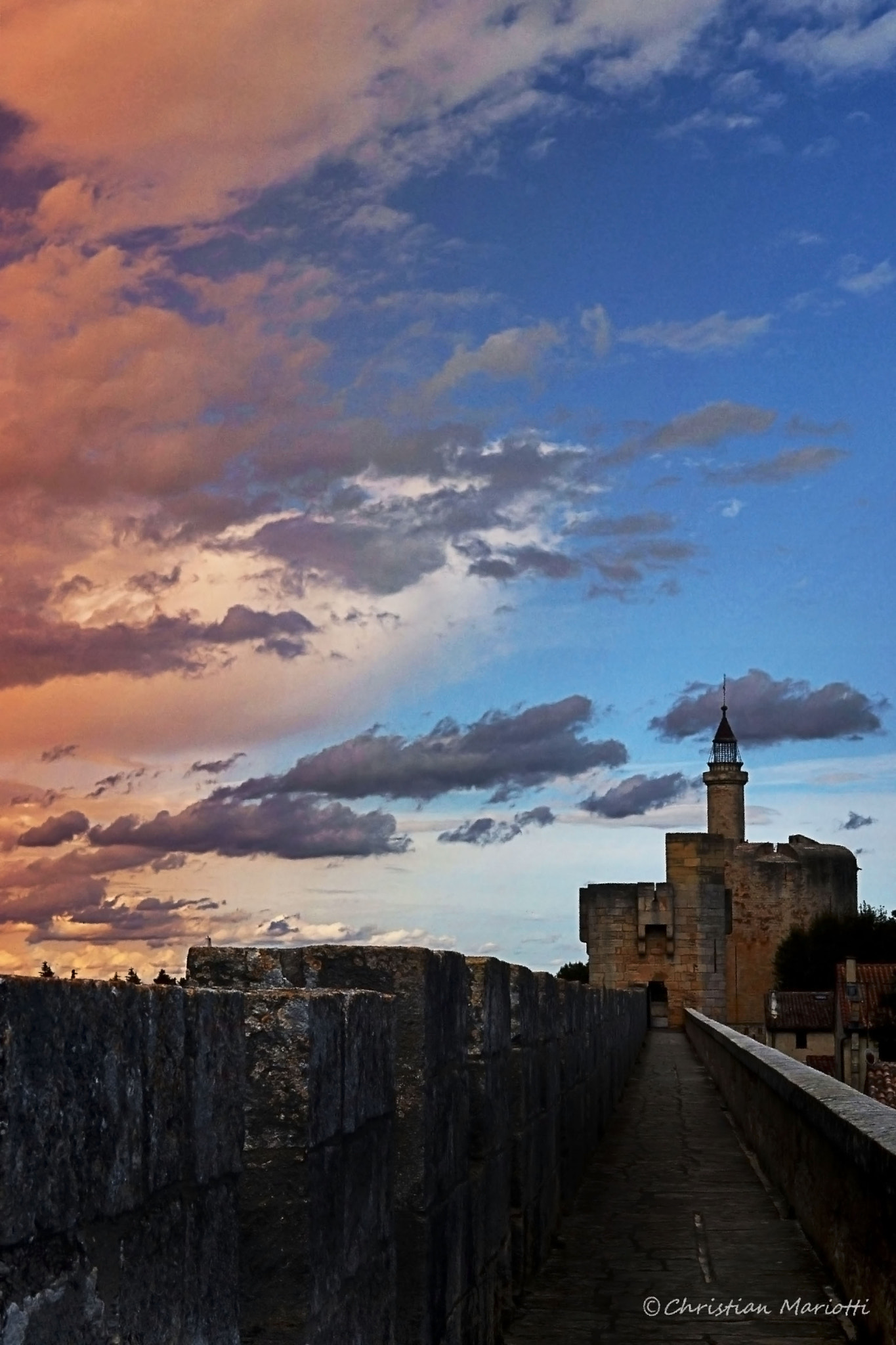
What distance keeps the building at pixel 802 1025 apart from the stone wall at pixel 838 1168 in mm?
41602

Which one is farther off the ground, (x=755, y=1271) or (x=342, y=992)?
(x=342, y=992)

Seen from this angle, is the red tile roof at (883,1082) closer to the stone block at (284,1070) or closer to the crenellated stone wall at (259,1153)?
the crenellated stone wall at (259,1153)

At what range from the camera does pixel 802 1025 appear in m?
51.6

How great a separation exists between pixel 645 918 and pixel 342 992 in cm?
4228

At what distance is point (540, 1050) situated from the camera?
7324 millimetres

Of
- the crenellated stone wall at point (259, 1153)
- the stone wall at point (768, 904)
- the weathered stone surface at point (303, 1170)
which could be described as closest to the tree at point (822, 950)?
the stone wall at point (768, 904)

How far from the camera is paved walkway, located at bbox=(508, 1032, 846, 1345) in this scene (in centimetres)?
592

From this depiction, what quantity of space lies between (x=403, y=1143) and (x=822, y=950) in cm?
5345

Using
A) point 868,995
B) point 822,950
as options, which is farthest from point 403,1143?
point 822,950

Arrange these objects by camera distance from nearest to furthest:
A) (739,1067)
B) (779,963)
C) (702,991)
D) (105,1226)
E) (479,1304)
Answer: (105,1226)
(479,1304)
(739,1067)
(702,991)
(779,963)

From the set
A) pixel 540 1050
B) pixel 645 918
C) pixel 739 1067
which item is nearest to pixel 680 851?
pixel 645 918

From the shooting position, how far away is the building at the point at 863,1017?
4450cm

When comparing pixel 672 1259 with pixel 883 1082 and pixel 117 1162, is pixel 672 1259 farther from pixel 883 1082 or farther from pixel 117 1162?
pixel 883 1082

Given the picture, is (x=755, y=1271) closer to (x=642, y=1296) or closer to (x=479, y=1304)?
(x=642, y=1296)
